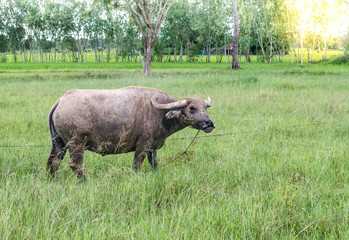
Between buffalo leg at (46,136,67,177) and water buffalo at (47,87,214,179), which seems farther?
buffalo leg at (46,136,67,177)

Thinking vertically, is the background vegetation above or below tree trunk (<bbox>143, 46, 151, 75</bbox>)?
below

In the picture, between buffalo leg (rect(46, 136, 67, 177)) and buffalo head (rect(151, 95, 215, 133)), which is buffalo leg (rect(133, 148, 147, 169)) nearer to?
buffalo head (rect(151, 95, 215, 133))

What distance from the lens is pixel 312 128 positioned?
20.9 feet

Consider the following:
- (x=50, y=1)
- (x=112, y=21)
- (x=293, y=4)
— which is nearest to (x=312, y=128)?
(x=293, y=4)

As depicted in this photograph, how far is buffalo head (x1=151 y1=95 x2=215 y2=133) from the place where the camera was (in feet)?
12.7

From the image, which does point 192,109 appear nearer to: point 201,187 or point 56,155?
point 201,187

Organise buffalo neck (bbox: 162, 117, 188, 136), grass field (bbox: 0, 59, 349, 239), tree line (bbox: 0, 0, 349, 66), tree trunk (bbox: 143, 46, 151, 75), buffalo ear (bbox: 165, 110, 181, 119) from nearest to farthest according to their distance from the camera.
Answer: grass field (bbox: 0, 59, 349, 239) < buffalo ear (bbox: 165, 110, 181, 119) < buffalo neck (bbox: 162, 117, 188, 136) < tree trunk (bbox: 143, 46, 151, 75) < tree line (bbox: 0, 0, 349, 66)

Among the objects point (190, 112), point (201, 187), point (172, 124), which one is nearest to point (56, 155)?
point (172, 124)

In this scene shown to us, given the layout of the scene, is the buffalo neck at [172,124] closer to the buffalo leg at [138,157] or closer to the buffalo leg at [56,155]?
the buffalo leg at [138,157]

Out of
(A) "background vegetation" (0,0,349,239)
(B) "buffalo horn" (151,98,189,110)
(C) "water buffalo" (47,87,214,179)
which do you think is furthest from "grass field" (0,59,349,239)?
(B) "buffalo horn" (151,98,189,110)

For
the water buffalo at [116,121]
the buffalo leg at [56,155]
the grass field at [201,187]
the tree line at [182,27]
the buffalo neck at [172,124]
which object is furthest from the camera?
the tree line at [182,27]

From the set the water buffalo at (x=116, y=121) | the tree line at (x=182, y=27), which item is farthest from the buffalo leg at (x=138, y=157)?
the tree line at (x=182, y=27)

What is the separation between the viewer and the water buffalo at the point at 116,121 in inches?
143

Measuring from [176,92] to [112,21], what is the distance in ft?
141
